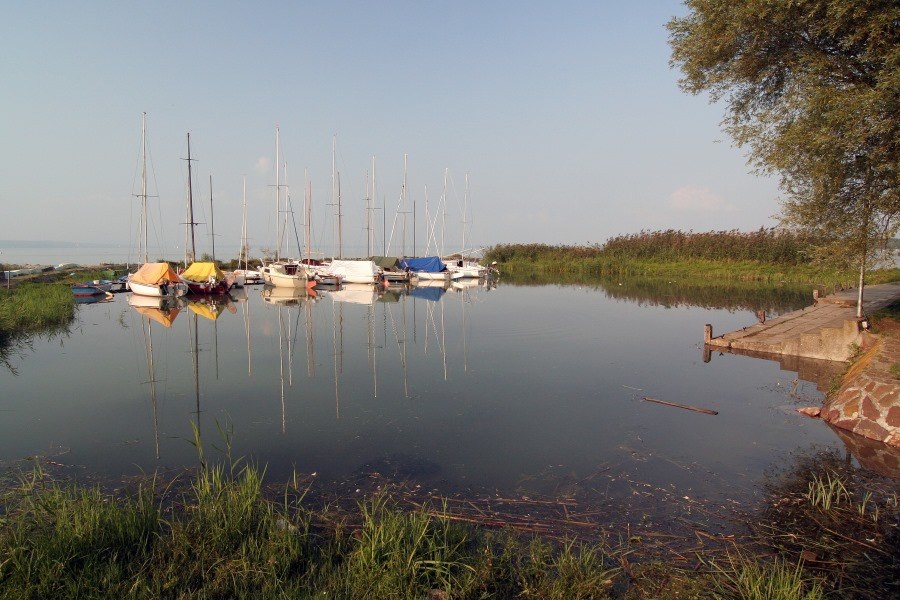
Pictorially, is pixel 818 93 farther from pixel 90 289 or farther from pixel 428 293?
pixel 90 289

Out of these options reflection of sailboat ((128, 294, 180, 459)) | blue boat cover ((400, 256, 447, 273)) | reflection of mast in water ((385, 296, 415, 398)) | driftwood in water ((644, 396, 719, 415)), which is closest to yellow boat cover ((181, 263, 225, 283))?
reflection of sailboat ((128, 294, 180, 459))

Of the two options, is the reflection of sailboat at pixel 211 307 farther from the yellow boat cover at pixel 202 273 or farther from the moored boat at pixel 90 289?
the moored boat at pixel 90 289

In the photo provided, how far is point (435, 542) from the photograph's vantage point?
511 cm

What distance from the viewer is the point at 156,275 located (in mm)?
29688

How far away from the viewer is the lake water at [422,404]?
7738 millimetres

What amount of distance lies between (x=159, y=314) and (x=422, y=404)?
1841cm

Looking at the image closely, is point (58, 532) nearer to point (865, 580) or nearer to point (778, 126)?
point (865, 580)

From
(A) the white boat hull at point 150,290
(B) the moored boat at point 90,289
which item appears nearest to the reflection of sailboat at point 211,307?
(A) the white boat hull at point 150,290

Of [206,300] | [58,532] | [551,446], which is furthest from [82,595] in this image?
[206,300]

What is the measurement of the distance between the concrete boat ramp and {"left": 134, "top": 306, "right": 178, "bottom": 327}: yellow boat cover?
20.0 metres

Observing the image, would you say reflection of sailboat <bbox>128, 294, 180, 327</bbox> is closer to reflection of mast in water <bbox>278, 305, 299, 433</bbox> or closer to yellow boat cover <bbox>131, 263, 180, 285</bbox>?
yellow boat cover <bbox>131, 263, 180, 285</bbox>

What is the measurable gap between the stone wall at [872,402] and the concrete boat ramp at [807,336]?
146 inches

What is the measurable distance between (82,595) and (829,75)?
14114 mm

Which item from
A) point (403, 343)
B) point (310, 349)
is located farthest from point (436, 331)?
point (310, 349)
